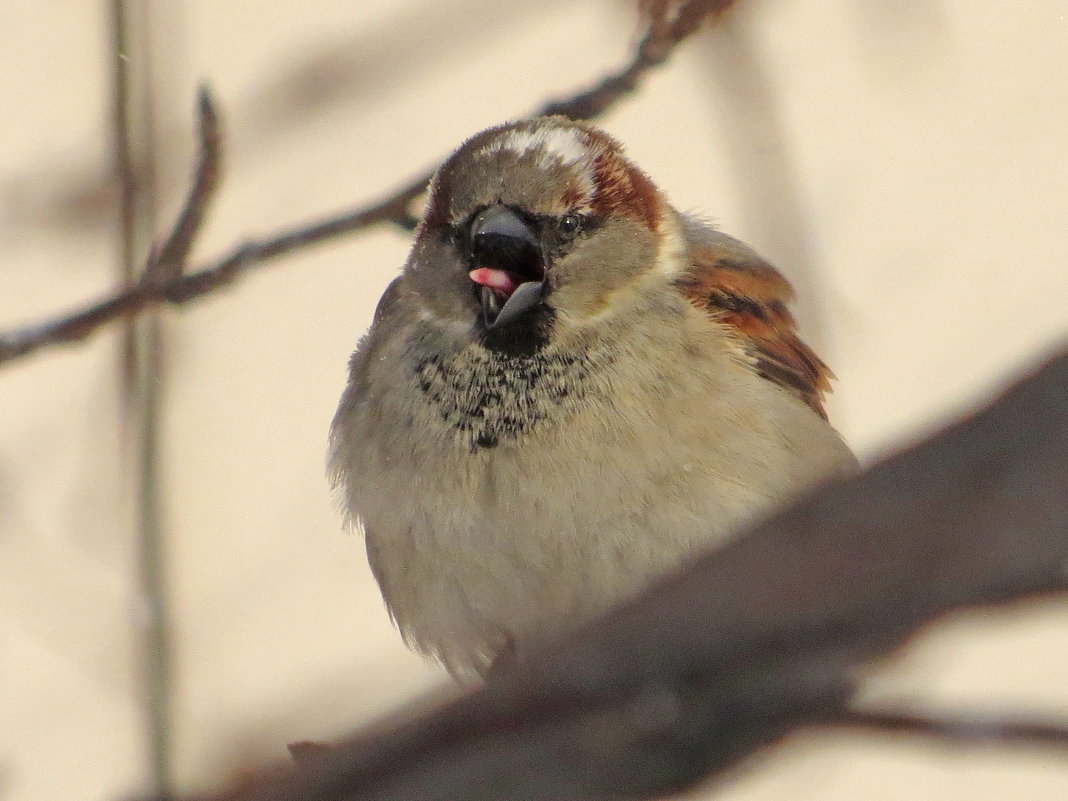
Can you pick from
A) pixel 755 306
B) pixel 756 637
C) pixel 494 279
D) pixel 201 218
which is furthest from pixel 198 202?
pixel 756 637

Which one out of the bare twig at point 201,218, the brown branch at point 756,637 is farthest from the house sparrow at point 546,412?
the brown branch at point 756,637

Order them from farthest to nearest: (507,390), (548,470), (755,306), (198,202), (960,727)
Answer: (755,306)
(507,390)
(548,470)
(198,202)
(960,727)

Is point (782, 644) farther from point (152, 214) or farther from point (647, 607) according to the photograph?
point (152, 214)

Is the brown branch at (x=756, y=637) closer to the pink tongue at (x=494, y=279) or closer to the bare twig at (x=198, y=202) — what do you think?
the bare twig at (x=198, y=202)

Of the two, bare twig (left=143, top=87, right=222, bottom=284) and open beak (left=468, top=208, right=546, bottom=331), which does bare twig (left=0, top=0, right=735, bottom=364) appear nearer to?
bare twig (left=143, top=87, right=222, bottom=284)

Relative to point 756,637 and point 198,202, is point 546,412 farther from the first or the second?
point 756,637

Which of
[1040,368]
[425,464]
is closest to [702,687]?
[1040,368]
